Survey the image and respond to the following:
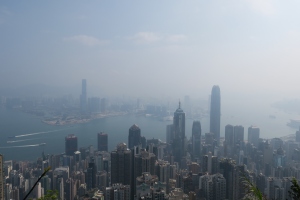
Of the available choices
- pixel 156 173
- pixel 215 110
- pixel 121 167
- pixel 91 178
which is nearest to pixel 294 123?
pixel 215 110

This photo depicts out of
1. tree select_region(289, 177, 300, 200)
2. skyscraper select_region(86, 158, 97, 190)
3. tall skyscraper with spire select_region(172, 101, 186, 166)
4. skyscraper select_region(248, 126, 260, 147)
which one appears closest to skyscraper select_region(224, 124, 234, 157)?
skyscraper select_region(248, 126, 260, 147)

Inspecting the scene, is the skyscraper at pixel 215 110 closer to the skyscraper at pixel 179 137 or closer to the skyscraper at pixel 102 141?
the skyscraper at pixel 179 137

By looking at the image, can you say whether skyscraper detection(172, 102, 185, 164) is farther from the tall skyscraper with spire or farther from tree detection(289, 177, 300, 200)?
tree detection(289, 177, 300, 200)

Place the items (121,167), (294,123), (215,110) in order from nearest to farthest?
(121,167)
(294,123)
(215,110)

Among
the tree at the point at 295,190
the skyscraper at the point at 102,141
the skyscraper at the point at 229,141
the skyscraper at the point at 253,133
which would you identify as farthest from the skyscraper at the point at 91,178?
the skyscraper at the point at 253,133

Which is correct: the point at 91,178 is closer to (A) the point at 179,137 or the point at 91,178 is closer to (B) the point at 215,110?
(A) the point at 179,137

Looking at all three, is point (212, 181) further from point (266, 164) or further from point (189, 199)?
point (266, 164)
